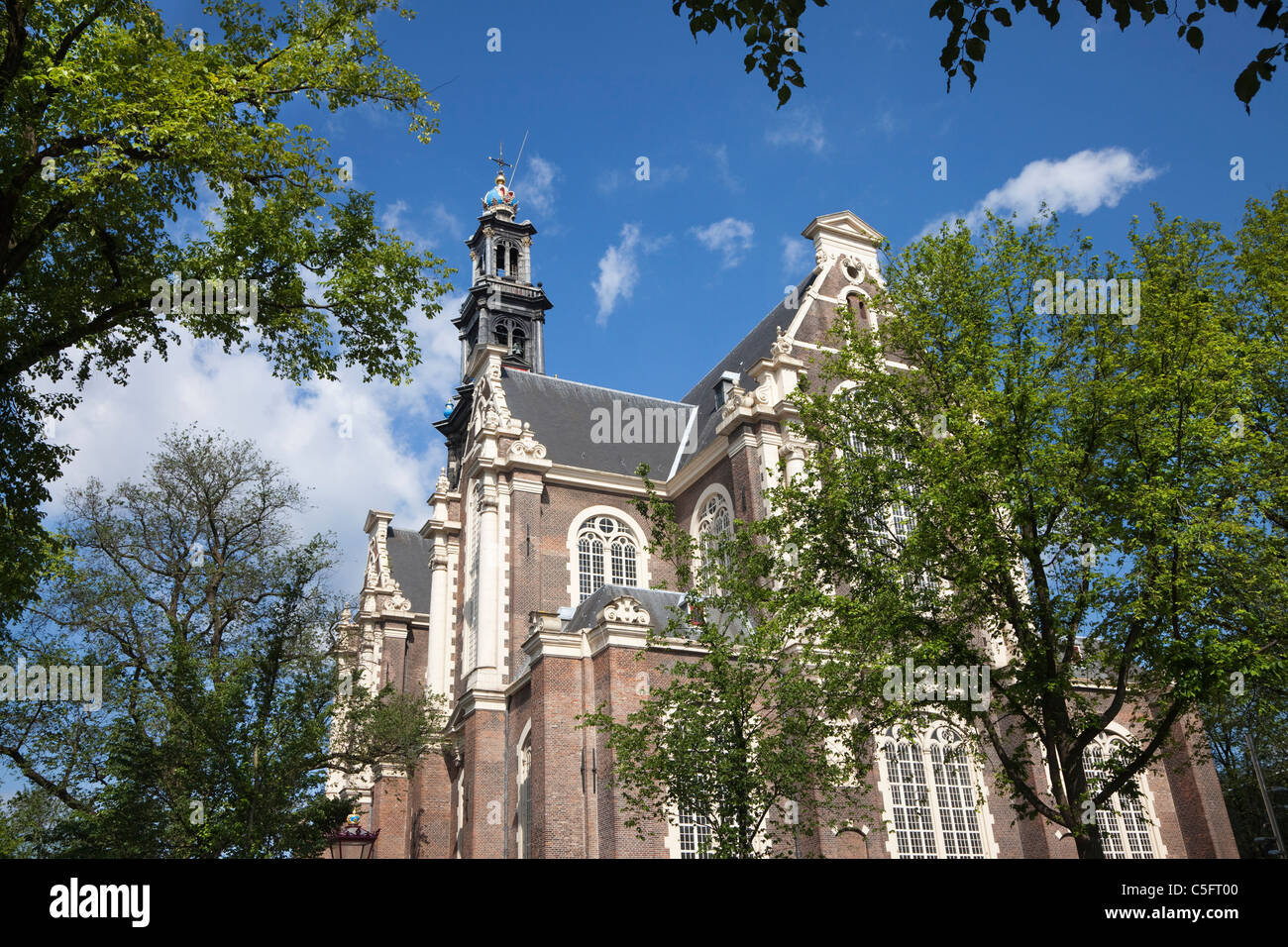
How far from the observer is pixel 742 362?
36875 millimetres

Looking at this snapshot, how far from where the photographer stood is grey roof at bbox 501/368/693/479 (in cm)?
3712

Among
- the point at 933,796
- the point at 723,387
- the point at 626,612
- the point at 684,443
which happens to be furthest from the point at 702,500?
the point at 933,796

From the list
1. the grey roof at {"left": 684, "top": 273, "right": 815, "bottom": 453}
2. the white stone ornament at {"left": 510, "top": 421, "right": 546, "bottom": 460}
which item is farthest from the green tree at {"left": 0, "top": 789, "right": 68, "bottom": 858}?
the grey roof at {"left": 684, "top": 273, "right": 815, "bottom": 453}

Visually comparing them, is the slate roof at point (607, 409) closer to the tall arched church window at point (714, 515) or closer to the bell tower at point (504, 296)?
the tall arched church window at point (714, 515)

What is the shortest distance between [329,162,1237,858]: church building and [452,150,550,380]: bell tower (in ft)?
42.7

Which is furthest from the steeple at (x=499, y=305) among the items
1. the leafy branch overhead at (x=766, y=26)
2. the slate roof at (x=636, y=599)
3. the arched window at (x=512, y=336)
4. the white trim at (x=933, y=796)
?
the leafy branch overhead at (x=766, y=26)

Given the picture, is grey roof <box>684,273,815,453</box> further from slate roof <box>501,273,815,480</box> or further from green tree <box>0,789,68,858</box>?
green tree <box>0,789,68,858</box>

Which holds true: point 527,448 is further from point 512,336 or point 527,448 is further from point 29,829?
point 29,829

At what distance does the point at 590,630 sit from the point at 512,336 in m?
30.4

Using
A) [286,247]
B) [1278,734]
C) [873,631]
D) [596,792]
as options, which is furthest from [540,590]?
[1278,734]

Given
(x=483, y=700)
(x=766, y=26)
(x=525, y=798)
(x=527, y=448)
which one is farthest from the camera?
(x=527, y=448)

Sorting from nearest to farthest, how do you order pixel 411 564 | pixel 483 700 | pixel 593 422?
pixel 483 700
pixel 593 422
pixel 411 564
